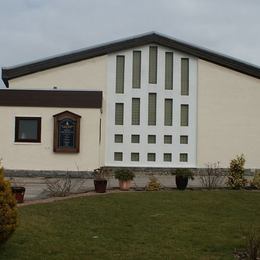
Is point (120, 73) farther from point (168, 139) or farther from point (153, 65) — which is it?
point (168, 139)

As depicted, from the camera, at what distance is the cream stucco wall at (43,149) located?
25531 mm

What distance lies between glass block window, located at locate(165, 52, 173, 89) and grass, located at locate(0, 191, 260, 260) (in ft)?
43.3

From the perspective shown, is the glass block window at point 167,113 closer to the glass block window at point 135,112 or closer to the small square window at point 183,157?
the glass block window at point 135,112

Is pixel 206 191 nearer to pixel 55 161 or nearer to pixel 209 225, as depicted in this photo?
pixel 209 225

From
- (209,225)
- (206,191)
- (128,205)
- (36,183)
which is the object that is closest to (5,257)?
(209,225)

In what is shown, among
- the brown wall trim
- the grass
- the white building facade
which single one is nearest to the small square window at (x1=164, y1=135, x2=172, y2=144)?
the white building facade

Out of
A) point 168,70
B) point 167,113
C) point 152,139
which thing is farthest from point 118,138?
point 168,70

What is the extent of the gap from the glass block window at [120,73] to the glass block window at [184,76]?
3.12 meters

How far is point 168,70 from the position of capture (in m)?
29.3

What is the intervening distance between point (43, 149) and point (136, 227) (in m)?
14.8

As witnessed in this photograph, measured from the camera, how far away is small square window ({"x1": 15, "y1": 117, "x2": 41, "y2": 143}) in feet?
84.1

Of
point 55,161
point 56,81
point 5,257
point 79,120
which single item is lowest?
point 5,257

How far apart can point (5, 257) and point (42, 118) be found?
17.5 metres

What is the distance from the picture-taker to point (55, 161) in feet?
83.8
